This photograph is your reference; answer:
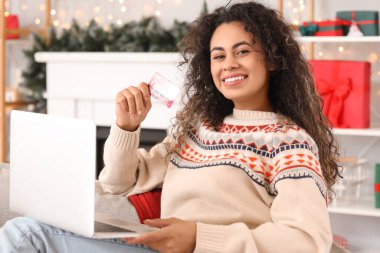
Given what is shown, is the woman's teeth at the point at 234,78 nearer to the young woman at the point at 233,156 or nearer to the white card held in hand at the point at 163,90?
the young woman at the point at 233,156

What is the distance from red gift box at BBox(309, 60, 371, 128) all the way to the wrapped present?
12 cm

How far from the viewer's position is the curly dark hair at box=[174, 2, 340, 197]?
6.35 feet

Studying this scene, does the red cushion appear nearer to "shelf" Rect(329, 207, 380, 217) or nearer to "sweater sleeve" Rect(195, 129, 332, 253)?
"sweater sleeve" Rect(195, 129, 332, 253)

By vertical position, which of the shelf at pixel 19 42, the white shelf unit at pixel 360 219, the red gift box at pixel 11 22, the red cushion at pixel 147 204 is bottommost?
the white shelf unit at pixel 360 219

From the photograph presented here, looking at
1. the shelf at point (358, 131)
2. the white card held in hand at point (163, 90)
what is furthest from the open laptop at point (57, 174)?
the shelf at point (358, 131)

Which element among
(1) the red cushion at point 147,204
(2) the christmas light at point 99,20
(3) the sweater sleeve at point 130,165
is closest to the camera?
(3) the sweater sleeve at point 130,165

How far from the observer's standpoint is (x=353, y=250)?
371 cm

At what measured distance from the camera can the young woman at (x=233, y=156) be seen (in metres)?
1.68

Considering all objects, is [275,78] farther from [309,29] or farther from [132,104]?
[309,29]

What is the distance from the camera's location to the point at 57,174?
1.70 metres

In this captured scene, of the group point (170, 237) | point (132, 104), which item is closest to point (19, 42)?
point (132, 104)

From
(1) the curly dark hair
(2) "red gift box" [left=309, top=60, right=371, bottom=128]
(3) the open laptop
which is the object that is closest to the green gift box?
(2) "red gift box" [left=309, top=60, right=371, bottom=128]

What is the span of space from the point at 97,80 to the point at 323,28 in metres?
1.33

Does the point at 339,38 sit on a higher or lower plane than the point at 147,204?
higher
